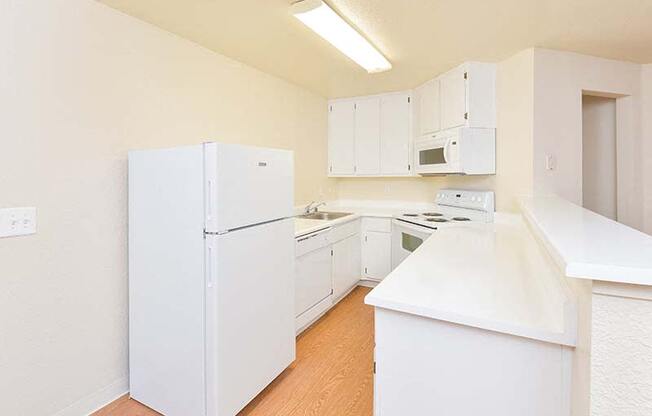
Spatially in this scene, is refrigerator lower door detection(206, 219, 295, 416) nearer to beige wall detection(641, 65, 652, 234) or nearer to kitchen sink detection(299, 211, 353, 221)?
kitchen sink detection(299, 211, 353, 221)

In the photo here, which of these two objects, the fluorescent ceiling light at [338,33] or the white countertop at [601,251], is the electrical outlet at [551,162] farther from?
the white countertop at [601,251]

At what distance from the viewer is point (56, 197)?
5.57ft


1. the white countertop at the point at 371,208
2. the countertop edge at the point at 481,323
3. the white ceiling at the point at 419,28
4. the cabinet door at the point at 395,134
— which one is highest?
the white ceiling at the point at 419,28

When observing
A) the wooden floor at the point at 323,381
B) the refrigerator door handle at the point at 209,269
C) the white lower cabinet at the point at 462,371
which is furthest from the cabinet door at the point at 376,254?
the white lower cabinet at the point at 462,371

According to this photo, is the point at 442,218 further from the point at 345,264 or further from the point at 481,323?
the point at 481,323

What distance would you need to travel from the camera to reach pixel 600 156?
3.31m

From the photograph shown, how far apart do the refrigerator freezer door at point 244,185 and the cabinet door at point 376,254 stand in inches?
71.3

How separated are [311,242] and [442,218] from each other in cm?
141

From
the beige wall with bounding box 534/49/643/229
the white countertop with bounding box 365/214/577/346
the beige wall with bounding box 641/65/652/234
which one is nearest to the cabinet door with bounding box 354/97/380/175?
the beige wall with bounding box 534/49/643/229

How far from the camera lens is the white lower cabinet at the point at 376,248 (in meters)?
3.77

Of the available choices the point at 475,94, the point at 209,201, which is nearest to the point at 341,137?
the point at 475,94

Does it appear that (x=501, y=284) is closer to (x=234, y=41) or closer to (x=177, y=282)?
(x=177, y=282)

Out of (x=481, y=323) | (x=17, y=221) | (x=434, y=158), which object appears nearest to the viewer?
(x=481, y=323)

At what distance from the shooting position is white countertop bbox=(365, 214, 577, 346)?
0.95m
